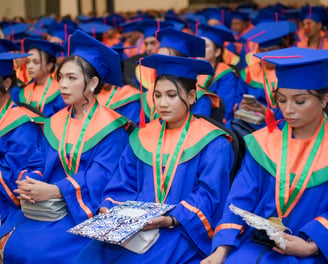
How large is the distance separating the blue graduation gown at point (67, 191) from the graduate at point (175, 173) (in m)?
0.16

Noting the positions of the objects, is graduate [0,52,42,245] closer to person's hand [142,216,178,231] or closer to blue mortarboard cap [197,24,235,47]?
person's hand [142,216,178,231]

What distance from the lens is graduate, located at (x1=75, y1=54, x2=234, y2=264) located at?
2.36 m

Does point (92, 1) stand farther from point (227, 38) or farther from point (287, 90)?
point (287, 90)

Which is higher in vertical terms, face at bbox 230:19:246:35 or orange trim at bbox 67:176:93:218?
face at bbox 230:19:246:35

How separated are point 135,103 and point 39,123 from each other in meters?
1.21

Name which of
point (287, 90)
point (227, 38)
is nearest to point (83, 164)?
point (287, 90)

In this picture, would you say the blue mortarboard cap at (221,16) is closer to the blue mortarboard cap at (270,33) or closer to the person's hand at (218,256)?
the blue mortarboard cap at (270,33)

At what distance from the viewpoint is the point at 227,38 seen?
15.9 feet

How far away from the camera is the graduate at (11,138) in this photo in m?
3.08

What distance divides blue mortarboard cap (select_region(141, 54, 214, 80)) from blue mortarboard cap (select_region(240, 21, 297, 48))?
6.10 ft

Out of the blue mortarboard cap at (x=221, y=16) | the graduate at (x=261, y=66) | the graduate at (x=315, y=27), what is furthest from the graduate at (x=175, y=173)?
the blue mortarboard cap at (x=221, y=16)

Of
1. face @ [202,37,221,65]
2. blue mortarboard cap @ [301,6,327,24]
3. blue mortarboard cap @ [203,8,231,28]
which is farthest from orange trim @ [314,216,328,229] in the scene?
blue mortarboard cap @ [203,8,231,28]

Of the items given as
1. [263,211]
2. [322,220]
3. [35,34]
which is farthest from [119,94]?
[35,34]

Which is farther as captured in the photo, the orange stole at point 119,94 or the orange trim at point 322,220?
the orange stole at point 119,94
